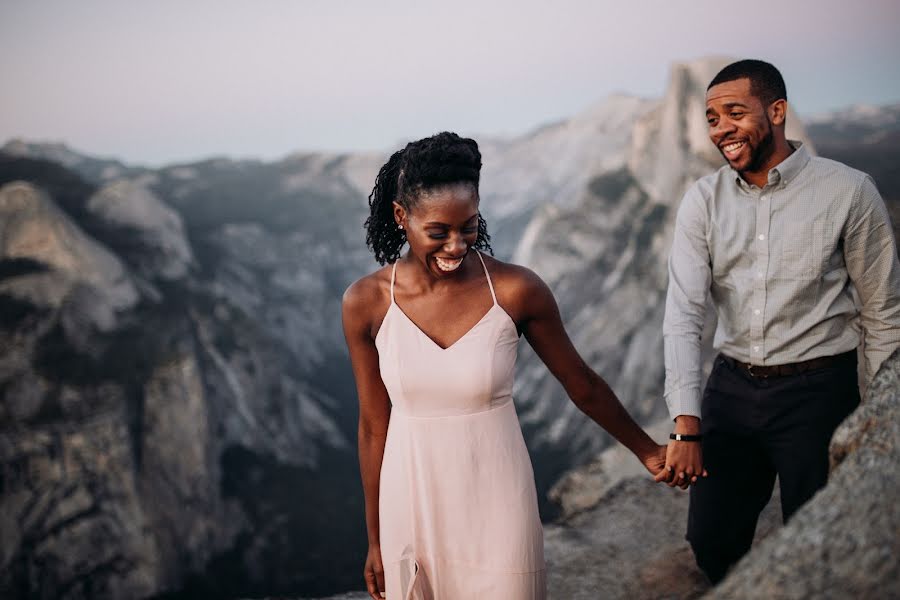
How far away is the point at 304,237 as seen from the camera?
208 ft

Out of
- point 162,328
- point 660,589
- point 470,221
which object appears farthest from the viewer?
point 162,328

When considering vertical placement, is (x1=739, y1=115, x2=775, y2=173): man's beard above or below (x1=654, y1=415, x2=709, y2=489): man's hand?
above

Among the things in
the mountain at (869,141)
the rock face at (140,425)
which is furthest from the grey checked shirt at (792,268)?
the rock face at (140,425)

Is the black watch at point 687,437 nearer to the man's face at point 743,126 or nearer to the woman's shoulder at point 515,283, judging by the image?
the woman's shoulder at point 515,283

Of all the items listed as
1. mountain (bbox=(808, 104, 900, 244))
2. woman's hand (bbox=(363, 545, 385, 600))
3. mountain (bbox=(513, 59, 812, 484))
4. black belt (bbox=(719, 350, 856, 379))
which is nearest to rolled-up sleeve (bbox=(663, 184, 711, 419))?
black belt (bbox=(719, 350, 856, 379))

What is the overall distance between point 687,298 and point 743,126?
3.04ft

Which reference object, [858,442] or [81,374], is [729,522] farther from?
[81,374]

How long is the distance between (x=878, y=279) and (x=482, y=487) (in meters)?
2.23

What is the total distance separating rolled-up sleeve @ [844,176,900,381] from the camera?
10.1ft

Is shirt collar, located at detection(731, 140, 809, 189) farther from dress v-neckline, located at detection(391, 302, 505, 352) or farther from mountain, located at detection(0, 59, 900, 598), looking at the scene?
mountain, located at detection(0, 59, 900, 598)

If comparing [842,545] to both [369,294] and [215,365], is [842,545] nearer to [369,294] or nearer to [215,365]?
[369,294]

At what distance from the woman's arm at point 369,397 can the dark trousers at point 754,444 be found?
1.84 metres

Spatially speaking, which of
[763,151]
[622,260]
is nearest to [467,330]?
[763,151]

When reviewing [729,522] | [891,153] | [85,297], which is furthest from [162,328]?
[891,153]
